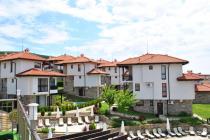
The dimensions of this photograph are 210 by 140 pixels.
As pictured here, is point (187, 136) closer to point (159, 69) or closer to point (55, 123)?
point (159, 69)

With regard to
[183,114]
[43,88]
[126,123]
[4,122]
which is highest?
[43,88]

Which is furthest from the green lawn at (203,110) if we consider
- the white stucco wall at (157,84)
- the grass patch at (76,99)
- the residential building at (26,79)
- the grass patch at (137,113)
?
the residential building at (26,79)

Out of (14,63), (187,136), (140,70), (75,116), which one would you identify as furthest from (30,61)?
(187,136)

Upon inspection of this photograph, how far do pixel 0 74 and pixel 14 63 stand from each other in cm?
422

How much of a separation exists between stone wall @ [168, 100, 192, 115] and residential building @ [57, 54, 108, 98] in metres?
17.5

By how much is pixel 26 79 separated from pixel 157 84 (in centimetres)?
1774

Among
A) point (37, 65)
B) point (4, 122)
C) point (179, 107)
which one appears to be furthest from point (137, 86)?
point (4, 122)

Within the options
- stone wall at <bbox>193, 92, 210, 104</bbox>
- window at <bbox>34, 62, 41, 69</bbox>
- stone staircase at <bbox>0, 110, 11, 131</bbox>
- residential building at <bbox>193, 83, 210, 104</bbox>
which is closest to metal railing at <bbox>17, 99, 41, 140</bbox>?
stone staircase at <bbox>0, 110, 11, 131</bbox>

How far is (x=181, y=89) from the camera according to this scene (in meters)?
41.9

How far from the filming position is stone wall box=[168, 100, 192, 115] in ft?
137

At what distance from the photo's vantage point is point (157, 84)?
1677 inches

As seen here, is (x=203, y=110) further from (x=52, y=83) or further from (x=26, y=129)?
(x=26, y=129)

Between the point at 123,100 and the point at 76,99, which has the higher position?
the point at 123,100

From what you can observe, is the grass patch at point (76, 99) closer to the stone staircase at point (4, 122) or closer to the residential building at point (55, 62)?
the residential building at point (55, 62)
